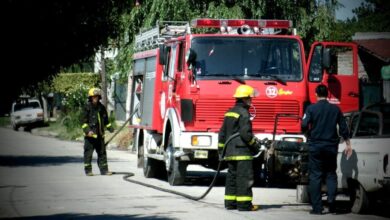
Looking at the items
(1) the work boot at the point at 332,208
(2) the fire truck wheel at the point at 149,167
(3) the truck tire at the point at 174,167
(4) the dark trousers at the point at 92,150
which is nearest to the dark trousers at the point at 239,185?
(1) the work boot at the point at 332,208

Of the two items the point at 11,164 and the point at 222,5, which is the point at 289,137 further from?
the point at 222,5

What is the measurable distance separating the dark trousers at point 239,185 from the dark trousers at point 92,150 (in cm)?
765

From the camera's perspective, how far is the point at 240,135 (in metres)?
13.0

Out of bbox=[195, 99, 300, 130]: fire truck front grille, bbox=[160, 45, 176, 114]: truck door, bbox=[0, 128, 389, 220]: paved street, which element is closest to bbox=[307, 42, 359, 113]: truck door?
bbox=[195, 99, 300, 130]: fire truck front grille

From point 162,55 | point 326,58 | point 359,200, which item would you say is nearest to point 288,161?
point 359,200

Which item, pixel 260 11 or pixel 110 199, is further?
pixel 260 11

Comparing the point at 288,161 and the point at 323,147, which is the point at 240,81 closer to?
the point at 288,161

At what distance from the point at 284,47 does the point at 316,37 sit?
46.3 feet

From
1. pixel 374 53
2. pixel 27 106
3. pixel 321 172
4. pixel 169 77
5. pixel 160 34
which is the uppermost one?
pixel 374 53

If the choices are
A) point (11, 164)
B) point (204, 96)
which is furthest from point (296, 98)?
point (11, 164)

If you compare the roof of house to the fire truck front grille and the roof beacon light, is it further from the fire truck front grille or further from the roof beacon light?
the fire truck front grille

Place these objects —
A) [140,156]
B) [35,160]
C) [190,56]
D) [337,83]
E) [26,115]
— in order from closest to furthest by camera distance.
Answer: [190,56], [337,83], [140,156], [35,160], [26,115]

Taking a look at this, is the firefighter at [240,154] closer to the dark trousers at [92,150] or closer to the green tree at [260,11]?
the dark trousers at [92,150]

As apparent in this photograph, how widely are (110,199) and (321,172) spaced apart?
3.86 metres
